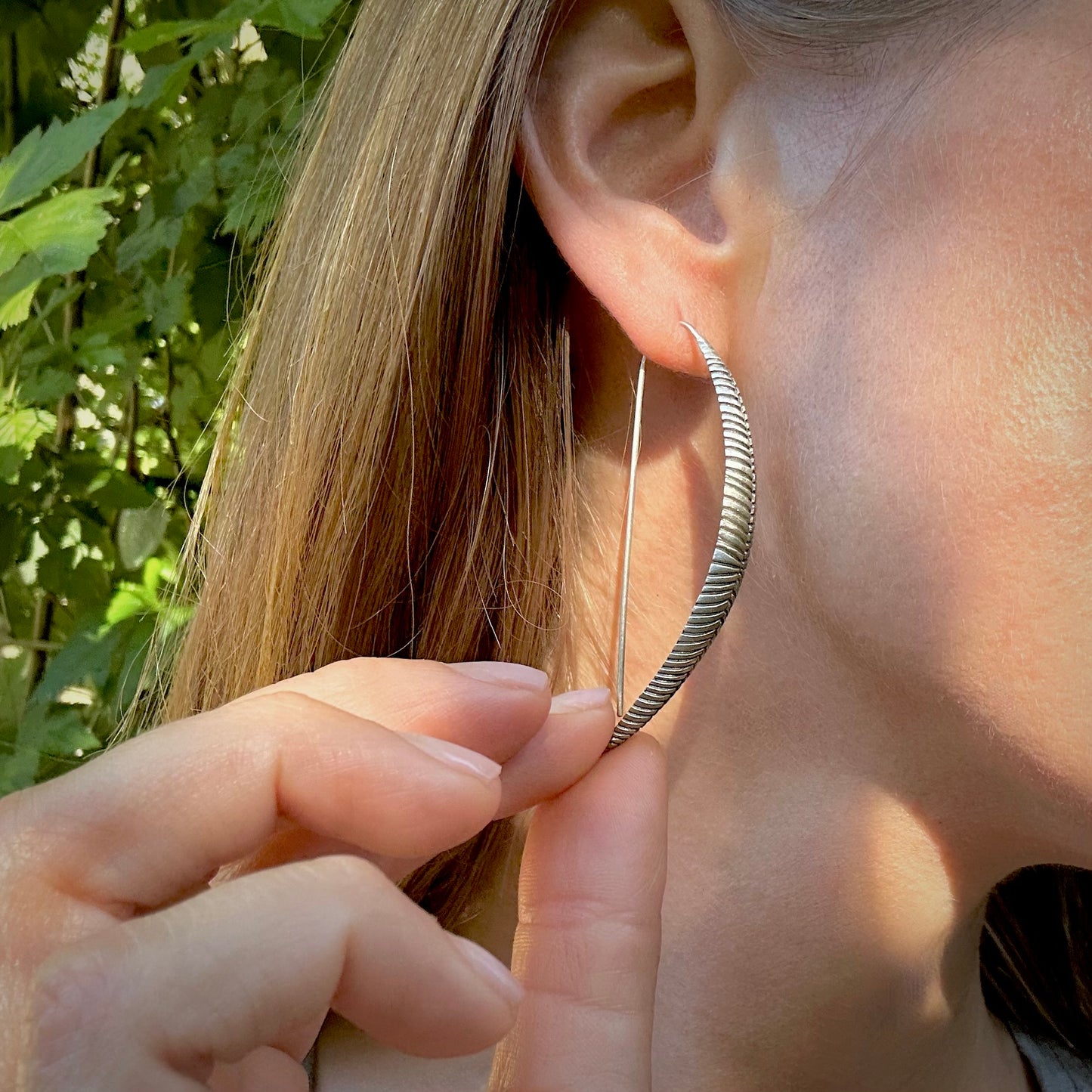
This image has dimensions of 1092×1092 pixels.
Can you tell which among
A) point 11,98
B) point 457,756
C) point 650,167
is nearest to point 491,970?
point 457,756

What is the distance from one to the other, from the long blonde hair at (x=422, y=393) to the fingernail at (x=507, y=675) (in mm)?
300

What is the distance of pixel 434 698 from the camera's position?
0.63 m

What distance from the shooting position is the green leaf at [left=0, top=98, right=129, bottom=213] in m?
1.06

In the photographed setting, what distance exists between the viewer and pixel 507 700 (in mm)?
631

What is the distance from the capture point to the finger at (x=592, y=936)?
660 mm

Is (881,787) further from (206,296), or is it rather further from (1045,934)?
(206,296)

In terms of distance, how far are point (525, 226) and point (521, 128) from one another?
0.10 m

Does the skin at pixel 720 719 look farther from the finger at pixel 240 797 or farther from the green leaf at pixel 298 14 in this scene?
the green leaf at pixel 298 14

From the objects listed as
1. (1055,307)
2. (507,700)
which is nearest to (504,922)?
(507,700)

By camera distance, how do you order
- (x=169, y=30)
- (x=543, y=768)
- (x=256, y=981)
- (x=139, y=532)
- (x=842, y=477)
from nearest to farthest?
(x=256, y=981) → (x=543, y=768) → (x=842, y=477) → (x=169, y=30) → (x=139, y=532)

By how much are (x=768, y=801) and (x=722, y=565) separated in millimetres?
262

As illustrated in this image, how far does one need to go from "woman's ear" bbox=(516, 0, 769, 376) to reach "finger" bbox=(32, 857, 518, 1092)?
20.8 inches

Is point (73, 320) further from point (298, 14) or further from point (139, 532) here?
point (298, 14)

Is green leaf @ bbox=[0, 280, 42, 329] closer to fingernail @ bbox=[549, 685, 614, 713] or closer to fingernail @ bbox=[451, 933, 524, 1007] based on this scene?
fingernail @ bbox=[549, 685, 614, 713]
